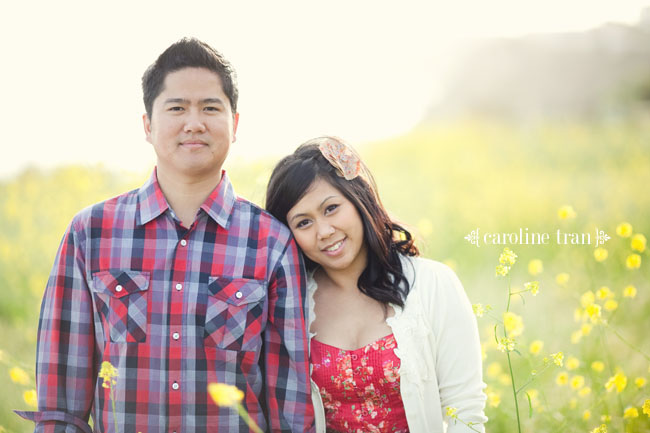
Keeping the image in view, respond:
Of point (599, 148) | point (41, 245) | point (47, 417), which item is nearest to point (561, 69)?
point (599, 148)

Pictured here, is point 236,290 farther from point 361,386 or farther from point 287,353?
point 361,386

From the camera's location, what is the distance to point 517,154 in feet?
21.2

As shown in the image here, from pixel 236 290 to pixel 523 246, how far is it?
Result: 3.07 meters

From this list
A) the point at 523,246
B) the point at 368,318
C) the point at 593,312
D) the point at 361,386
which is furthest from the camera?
the point at 523,246

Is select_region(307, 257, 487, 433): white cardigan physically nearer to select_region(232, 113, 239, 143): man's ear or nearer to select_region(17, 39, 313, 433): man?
select_region(17, 39, 313, 433): man

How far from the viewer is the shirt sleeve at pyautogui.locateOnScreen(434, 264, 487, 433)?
214 centimetres

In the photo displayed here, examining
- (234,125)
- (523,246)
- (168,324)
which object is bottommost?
(168,324)

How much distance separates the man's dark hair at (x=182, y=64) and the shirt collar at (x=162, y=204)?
0.92ft

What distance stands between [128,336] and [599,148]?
5.53m

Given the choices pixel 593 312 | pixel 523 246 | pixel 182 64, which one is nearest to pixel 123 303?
pixel 182 64

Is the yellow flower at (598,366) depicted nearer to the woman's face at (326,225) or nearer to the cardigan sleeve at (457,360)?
the cardigan sleeve at (457,360)

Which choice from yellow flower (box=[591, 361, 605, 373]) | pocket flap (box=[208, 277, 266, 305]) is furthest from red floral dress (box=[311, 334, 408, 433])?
yellow flower (box=[591, 361, 605, 373])

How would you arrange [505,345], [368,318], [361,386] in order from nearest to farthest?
[505,345]
[361,386]
[368,318]

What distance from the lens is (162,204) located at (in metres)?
2.14
